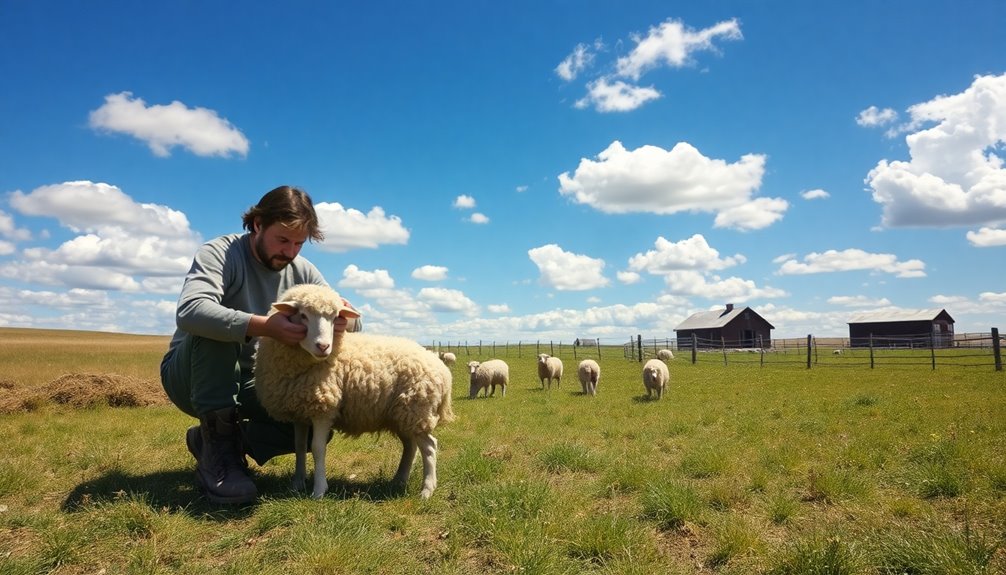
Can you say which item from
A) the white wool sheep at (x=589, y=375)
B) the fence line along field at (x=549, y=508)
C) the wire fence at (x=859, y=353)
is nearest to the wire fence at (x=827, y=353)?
the wire fence at (x=859, y=353)

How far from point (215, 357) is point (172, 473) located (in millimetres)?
1991

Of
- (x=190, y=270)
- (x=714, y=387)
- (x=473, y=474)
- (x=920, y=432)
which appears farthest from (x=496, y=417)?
(x=714, y=387)

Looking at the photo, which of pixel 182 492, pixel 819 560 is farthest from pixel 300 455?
pixel 819 560

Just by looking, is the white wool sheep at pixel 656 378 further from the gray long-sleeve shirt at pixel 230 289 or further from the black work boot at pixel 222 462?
the black work boot at pixel 222 462

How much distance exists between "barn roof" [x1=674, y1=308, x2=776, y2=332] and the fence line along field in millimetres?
A: 50576

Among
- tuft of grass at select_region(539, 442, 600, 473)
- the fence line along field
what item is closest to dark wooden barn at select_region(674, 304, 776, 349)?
the fence line along field

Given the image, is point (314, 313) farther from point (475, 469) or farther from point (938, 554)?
point (938, 554)

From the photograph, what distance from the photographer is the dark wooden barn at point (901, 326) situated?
169ft

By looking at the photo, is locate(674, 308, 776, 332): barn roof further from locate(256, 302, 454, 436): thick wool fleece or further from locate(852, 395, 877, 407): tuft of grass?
locate(256, 302, 454, 436): thick wool fleece

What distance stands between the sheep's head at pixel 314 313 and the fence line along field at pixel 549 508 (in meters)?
1.12

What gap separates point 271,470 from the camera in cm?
552

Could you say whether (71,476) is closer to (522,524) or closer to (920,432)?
(522,524)

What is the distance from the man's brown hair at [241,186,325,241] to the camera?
14.0 ft

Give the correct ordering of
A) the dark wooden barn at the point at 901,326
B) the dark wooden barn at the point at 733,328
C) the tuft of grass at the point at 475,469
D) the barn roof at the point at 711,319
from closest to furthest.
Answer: the tuft of grass at the point at 475,469, the dark wooden barn at the point at 901,326, the dark wooden barn at the point at 733,328, the barn roof at the point at 711,319
